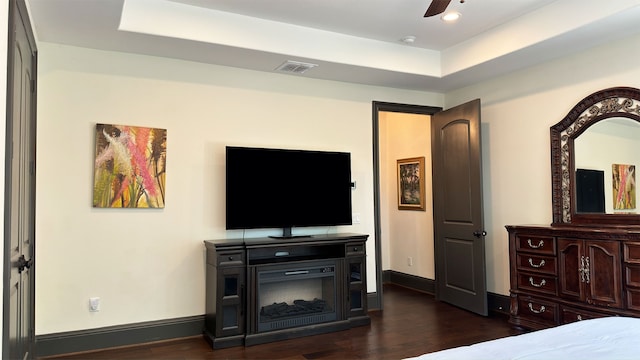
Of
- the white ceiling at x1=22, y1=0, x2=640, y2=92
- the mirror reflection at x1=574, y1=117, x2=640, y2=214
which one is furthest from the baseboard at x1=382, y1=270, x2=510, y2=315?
the white ceiling at x1=22, y1=0, x2=640, y2=92

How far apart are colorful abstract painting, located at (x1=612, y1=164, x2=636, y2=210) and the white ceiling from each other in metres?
1.13

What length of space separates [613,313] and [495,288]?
5.08 ft

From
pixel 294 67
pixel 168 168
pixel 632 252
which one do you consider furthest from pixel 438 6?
pixel 168 168

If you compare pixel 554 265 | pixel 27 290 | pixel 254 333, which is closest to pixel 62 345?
pixel 27 290

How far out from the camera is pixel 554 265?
4.07 m

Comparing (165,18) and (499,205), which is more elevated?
(165,18)

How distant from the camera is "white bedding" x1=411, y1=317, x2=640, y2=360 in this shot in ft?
5.47

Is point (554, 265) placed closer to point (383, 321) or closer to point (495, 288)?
point (495, 288)

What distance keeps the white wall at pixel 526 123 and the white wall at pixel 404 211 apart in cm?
100

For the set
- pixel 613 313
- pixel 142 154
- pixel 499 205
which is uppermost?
pixel 142 154

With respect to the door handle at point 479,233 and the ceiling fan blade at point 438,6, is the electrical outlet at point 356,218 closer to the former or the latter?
the door handle at point 479,233

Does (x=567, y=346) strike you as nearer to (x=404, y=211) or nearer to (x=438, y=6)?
(x=438, y=6)

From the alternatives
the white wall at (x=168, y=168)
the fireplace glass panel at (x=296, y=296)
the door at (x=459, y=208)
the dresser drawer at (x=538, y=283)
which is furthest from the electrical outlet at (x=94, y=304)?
the dresser drawer at (x=538, y=283)

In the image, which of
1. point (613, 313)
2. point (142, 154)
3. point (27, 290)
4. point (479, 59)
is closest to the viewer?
point (27, 290)
